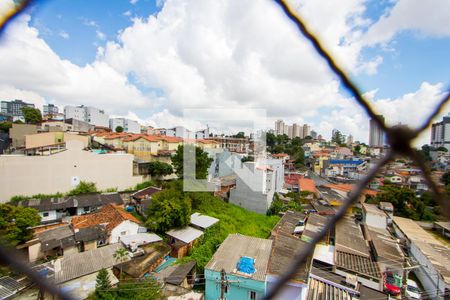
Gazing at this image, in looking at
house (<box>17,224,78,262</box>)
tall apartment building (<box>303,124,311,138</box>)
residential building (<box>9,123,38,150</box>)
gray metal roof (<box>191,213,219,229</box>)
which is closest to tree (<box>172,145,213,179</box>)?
gray metal roof (<box>191,213,219,229</box>)

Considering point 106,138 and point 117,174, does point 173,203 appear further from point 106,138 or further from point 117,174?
point 106,138

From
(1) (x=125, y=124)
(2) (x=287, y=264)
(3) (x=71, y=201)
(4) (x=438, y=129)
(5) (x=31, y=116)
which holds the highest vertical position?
(1) (x=125, y=124)

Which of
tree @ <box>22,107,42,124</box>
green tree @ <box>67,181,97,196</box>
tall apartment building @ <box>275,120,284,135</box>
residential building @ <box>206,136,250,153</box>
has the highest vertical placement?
tall apartment building @ <box>275,120,284,135</box>

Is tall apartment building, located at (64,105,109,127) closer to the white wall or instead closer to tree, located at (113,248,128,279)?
the white wall

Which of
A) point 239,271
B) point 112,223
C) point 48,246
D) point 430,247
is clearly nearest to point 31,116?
point 112,223

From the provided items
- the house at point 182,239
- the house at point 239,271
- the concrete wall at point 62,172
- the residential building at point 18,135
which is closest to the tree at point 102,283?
the house at point 239,271

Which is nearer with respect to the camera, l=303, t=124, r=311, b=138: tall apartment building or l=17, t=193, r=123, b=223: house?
l=17, t=193, r=123, b=223: house

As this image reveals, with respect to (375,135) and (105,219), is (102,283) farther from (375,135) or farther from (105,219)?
(375,135)
